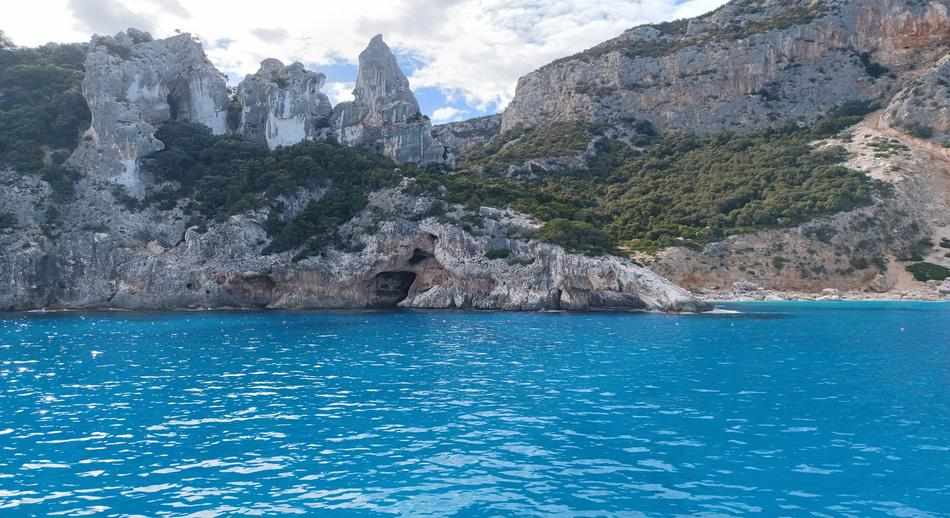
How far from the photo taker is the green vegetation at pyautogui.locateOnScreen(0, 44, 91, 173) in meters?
54.7

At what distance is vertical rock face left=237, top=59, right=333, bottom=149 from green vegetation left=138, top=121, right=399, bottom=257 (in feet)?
10.7

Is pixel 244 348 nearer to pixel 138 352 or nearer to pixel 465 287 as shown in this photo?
pixel 138 352

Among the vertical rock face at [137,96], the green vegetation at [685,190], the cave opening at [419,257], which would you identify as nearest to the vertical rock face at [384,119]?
the green vegetation at [685,190]

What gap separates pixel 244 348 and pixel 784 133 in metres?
85.2

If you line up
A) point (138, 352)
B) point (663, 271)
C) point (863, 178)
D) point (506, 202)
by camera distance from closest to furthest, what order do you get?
1. point (138, 352)
2. point (506, 202)
3. point (663, 271)
4. point (863, 178)

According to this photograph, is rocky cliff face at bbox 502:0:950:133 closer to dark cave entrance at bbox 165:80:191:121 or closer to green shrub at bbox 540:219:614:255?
green shrub at bbox 540:219:614:255

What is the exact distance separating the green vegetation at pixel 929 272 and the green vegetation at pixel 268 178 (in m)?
51.4

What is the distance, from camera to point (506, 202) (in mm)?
57812

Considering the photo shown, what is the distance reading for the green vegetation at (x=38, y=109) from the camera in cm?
5469

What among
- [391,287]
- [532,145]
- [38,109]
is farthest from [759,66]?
[38,109]

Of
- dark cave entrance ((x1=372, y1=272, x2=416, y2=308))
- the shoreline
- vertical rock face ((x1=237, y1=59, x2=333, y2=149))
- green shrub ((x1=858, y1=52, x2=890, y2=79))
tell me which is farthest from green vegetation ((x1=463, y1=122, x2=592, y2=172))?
green shrub ((x1=858, y1=52, x2=890, y2=79))

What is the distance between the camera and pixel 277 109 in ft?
220

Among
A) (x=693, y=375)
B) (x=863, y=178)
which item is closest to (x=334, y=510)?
(x=693, y=375)

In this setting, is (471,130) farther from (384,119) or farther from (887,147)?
(887,147)
